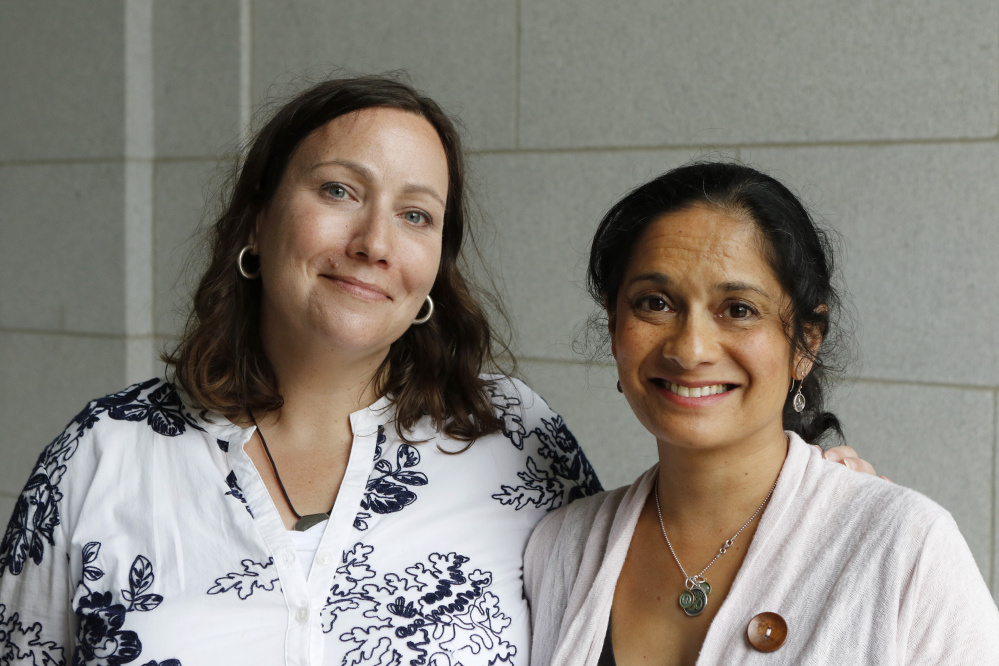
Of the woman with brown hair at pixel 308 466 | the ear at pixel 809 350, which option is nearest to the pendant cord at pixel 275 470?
the woman with brown hair at pixel 308 466

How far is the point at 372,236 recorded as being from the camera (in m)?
1.81

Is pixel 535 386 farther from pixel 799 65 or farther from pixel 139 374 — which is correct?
pixel 139 374

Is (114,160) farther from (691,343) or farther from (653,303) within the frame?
(691,343)

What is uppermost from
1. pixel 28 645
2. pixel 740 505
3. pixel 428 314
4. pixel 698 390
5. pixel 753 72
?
pixel 753 72

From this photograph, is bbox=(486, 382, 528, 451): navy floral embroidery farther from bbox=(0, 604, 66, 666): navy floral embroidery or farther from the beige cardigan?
bbox=(0, 604, 66, 666): navy floral embroidery

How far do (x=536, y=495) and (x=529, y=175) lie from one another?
1.56 m

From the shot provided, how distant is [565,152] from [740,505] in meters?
1.82

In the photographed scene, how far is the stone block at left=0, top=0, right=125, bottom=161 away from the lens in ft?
12.7

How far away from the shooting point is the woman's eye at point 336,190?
1872mm

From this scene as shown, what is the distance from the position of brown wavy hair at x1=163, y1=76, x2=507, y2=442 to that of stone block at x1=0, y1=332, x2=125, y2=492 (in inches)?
80.8

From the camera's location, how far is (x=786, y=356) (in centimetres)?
159

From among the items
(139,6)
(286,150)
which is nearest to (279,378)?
(286,150)

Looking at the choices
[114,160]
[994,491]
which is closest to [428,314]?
[994,491]

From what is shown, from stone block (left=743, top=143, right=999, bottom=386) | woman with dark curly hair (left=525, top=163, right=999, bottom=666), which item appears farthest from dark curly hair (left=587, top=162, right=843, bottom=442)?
stone block (left=743, top=143, right=999, bottom=386)
